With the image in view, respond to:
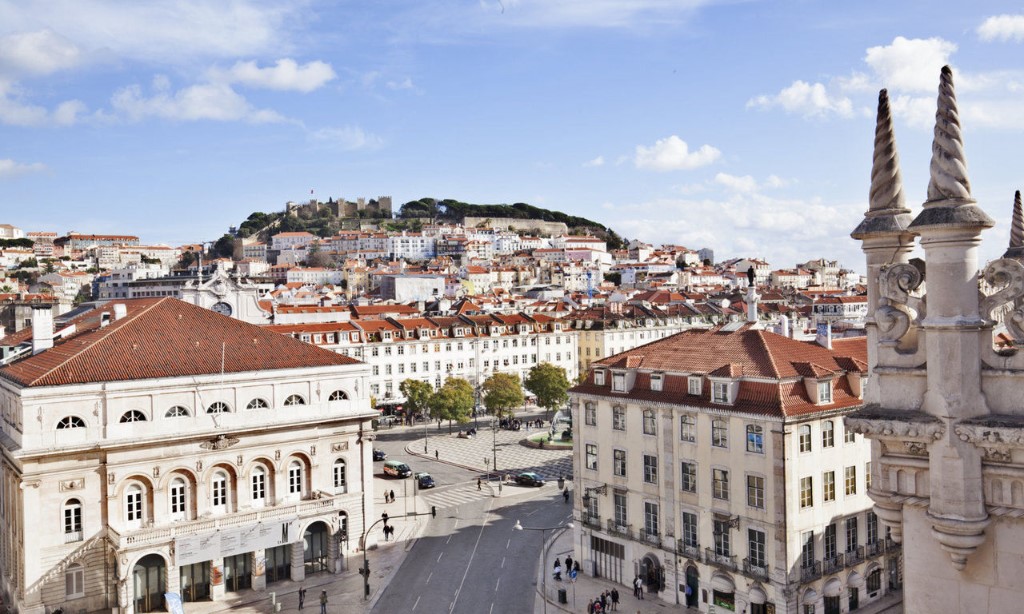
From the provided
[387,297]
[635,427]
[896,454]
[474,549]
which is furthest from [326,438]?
[387,297]

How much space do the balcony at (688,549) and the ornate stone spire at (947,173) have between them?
2623 centimetres

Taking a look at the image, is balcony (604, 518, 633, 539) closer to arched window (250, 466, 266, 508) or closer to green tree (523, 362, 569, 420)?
arched window (250, 466, 266, 508)

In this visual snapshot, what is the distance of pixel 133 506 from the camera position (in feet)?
117

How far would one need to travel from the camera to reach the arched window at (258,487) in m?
38.8

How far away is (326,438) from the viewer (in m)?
41.0

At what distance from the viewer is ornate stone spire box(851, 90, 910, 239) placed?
394 inches

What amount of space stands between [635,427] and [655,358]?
130 inches

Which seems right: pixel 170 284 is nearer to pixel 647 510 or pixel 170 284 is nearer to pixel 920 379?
pixel 647 510

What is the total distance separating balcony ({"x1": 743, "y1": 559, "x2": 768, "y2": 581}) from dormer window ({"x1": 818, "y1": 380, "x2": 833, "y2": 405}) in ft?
21.4

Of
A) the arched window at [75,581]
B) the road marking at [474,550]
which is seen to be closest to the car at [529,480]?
the road marking at [474,550]

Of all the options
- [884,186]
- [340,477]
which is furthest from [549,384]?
[884,186]

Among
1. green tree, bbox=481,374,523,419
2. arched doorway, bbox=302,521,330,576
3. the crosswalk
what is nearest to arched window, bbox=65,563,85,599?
arched doorway, bbox=302,521,330,576

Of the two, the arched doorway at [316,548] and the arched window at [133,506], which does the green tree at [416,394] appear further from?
the arched window at [133,506]

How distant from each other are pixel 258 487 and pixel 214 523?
3.04m
